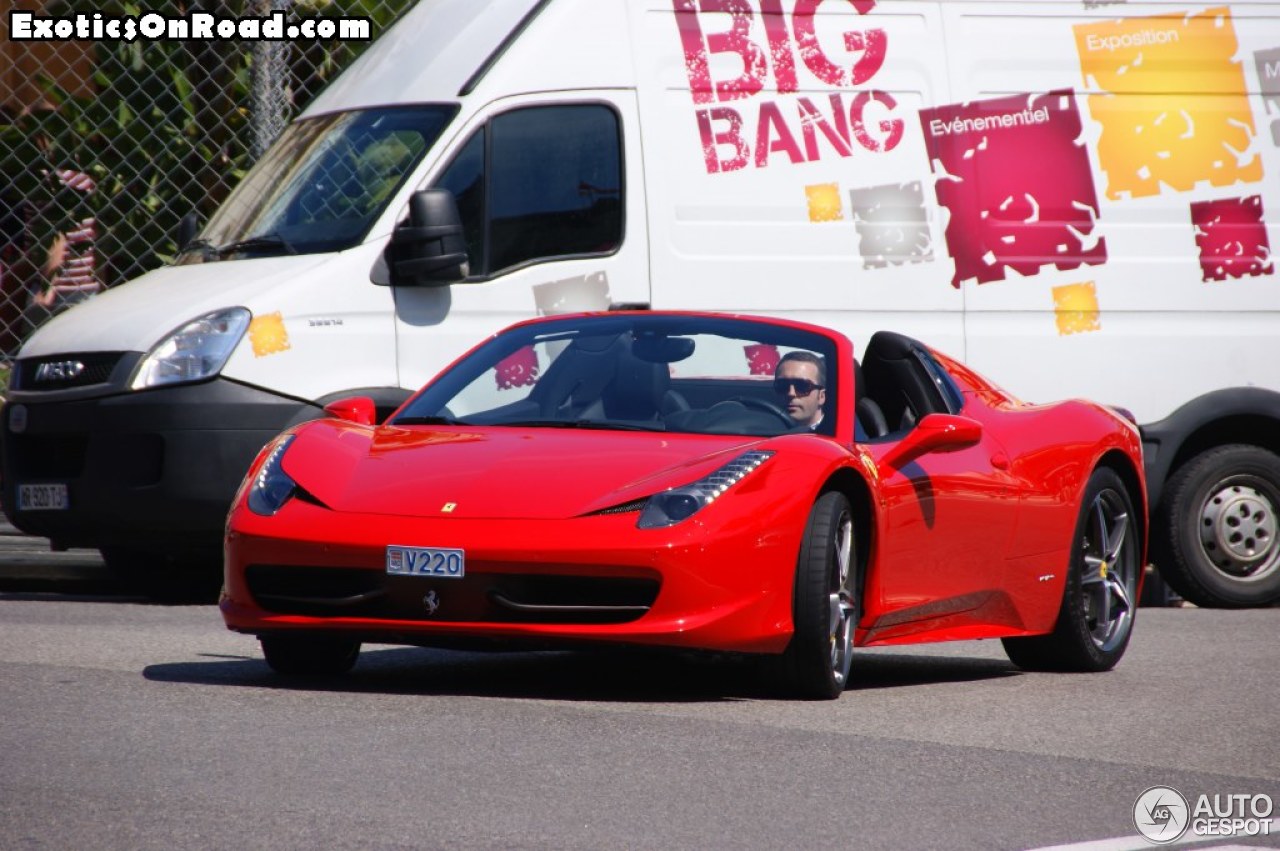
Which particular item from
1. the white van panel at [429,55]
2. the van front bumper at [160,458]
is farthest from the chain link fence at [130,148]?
the van front bumper at [160,458]

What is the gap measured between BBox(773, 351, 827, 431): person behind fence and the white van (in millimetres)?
2949

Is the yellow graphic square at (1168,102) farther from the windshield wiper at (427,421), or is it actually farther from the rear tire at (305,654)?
the rear tire at (305,654)

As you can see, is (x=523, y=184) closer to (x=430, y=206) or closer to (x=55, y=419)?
(x=430, y=206)

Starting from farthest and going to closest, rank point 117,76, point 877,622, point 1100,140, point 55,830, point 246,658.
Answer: point 117,76
point 1100,140
point 246,658
point 877,622
point 55,830

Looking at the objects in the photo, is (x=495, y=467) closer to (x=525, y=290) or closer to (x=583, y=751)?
(x=583, y=751)

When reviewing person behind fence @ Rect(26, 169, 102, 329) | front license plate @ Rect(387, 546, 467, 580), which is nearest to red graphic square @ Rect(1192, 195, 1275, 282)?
front license plate @ Rect(387, 546, 467, 580)

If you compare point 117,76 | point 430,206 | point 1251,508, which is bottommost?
point 1251,508

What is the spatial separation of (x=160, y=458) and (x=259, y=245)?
46.5 inches

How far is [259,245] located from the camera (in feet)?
35.0

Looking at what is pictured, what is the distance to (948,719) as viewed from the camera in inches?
268

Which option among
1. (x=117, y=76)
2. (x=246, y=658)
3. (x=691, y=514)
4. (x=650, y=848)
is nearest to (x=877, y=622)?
(x=691, y=514)

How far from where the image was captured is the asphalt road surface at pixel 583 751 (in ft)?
15.6

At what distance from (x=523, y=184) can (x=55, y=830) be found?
646cm

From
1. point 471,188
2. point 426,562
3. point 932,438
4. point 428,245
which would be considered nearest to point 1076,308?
point 471,188
